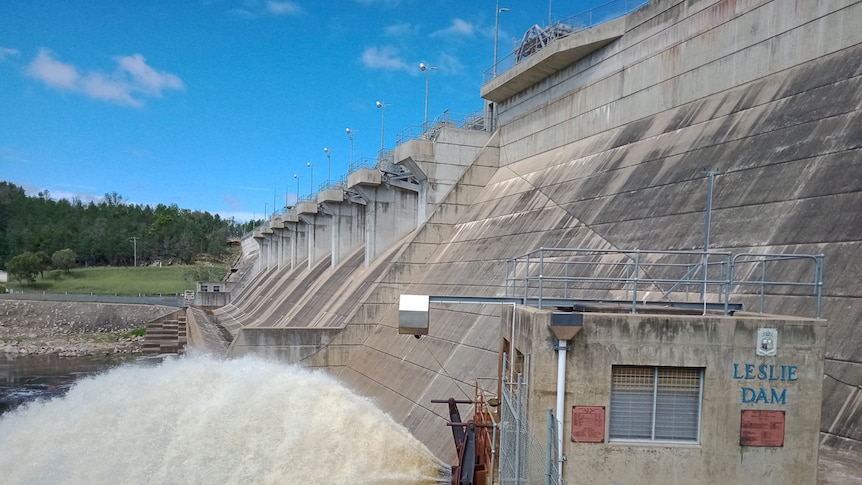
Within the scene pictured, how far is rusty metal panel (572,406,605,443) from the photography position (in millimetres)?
6199

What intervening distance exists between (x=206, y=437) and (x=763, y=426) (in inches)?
402

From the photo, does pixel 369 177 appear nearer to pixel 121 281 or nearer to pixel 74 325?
pixel 74 325

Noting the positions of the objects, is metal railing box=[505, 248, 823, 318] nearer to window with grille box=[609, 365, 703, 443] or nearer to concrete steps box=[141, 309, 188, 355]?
window with grille box=[609, 365, 703, 443]

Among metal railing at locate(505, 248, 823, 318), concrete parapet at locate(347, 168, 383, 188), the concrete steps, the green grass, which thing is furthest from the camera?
the green grass

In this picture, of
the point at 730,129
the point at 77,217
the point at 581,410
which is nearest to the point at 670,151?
the point at 730,129

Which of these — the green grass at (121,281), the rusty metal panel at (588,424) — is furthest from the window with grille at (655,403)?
the green grass at (121,281)

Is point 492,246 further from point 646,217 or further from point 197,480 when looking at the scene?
point 197,480

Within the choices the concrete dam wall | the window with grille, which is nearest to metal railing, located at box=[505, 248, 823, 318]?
the concrete dam wall

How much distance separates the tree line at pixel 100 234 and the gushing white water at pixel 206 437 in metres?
92.0

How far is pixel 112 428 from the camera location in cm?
1152

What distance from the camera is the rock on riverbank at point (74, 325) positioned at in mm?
47844

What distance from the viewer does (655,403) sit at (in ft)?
20.5

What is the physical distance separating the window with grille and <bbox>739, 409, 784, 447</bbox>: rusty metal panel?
20.3 inches

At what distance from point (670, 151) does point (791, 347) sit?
954 cm
